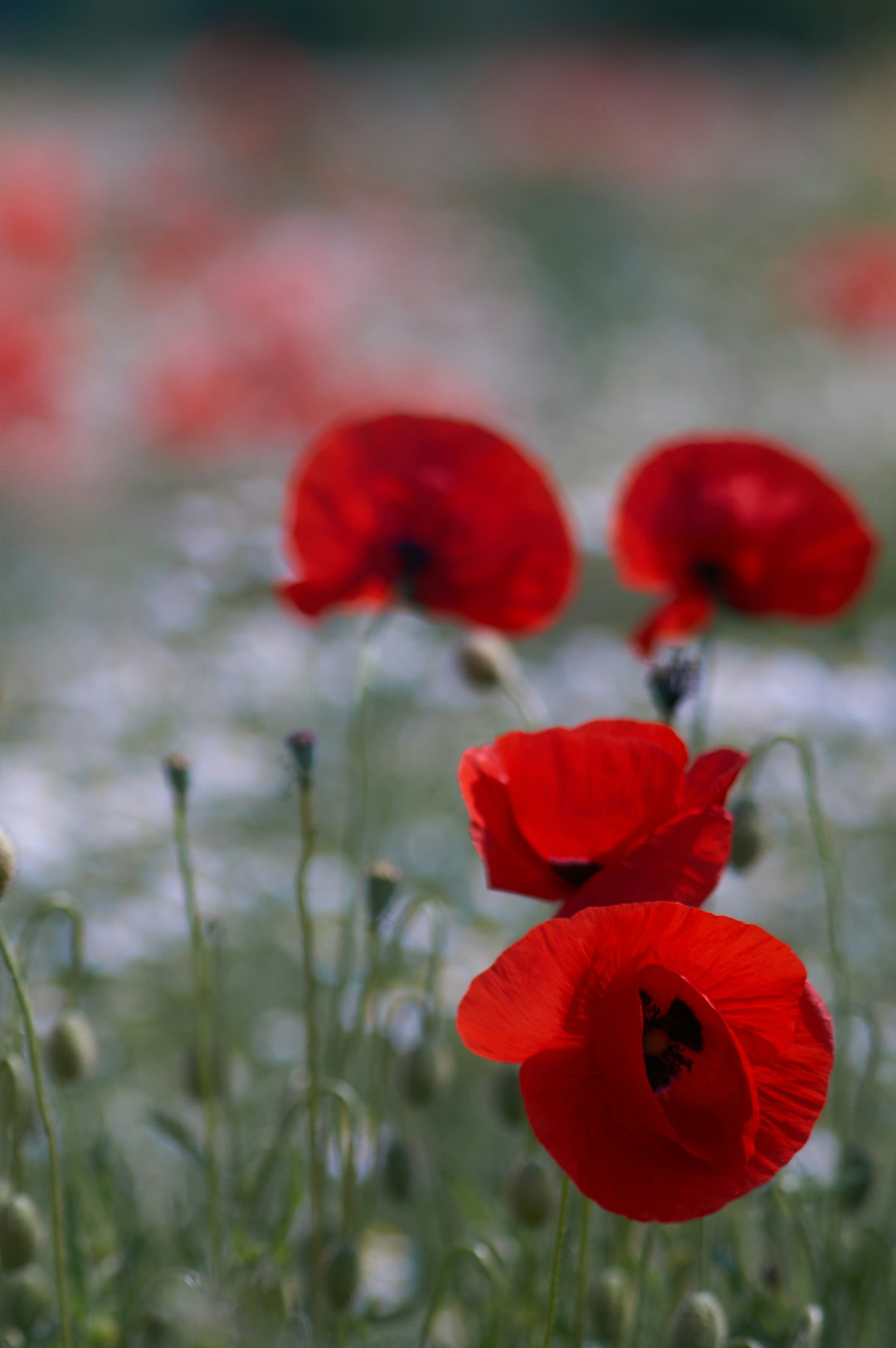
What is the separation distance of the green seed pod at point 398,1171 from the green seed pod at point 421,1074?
61 millimetres

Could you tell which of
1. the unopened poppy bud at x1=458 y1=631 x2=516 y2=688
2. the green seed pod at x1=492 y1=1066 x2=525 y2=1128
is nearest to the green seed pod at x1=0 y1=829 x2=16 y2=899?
the green seed pod at x1=492 y1=1066 x2=525 y2=1128

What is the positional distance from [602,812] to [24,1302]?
0.56m

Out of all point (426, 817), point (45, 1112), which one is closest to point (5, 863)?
point (45, 1112)

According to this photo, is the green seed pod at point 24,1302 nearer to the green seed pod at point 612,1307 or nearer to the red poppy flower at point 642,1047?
the green seed pod at point 612,1307

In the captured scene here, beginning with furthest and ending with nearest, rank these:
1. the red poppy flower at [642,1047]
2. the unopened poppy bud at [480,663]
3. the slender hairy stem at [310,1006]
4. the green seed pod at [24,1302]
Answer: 1. the unopened poppy bud at [480,663]
2. the green seed pod at [24,1302]
3. the slender hairy stem at [310,1006]
4. the red poppy flower at [642,1047]

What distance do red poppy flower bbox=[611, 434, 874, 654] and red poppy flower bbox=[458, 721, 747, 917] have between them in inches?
14.3

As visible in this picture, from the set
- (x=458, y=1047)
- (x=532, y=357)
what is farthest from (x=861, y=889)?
(x=532, y=357)

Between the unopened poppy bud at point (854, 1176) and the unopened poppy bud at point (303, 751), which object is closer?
the unopened poppy bud at point (303, 751)

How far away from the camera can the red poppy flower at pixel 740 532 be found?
1.16 meters

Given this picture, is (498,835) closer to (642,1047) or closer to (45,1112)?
(642,1047)

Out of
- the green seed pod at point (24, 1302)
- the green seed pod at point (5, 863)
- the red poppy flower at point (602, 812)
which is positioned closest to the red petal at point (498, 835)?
the red poppy flower at point (602, 812)

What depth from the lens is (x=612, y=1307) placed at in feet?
3.37

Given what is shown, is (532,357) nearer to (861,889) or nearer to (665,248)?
(665,248)

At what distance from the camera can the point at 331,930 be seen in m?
2.29
